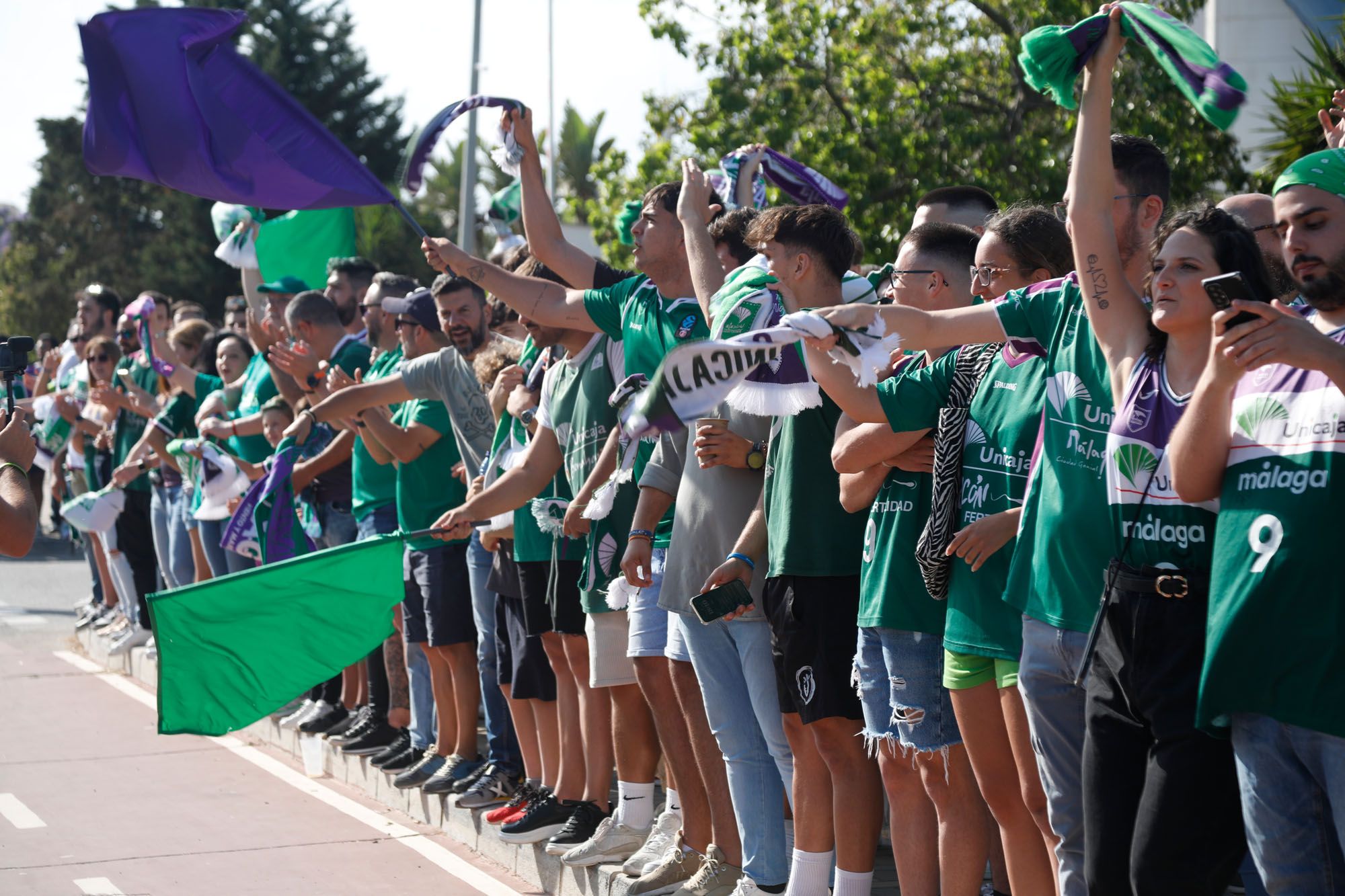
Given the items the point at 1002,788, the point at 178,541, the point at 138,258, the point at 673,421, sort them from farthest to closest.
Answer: the point at 138,258
the point at 178,541
the point at 1002,788
the point at 673,421

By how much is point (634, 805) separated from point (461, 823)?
135 centimetres

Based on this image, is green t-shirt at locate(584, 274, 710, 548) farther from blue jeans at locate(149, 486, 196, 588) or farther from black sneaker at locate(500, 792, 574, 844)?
blue jeans at locate(149, 486, 196, 588)

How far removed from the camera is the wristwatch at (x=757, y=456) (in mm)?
4996

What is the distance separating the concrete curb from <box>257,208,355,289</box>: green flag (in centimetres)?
318

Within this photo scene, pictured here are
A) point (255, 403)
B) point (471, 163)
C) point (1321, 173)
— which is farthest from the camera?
point (471, 163)

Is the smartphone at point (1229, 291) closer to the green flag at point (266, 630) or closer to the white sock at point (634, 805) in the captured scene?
the white sock at point (634, 805)

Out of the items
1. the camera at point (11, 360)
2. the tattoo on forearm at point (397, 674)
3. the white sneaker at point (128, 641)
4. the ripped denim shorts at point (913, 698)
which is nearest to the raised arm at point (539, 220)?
the camera at point (11, 360)

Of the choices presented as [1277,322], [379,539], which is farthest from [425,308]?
[1277,322]

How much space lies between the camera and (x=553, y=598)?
19.9 ft

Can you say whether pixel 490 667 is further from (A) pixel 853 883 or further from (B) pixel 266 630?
(A) pixel 853 883

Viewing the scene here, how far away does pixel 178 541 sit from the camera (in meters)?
11.1

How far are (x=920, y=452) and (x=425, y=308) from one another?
3.80 metres

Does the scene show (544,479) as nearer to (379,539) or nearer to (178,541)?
(379,539)

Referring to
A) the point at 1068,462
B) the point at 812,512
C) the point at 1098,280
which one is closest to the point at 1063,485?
the point at 1068,462
